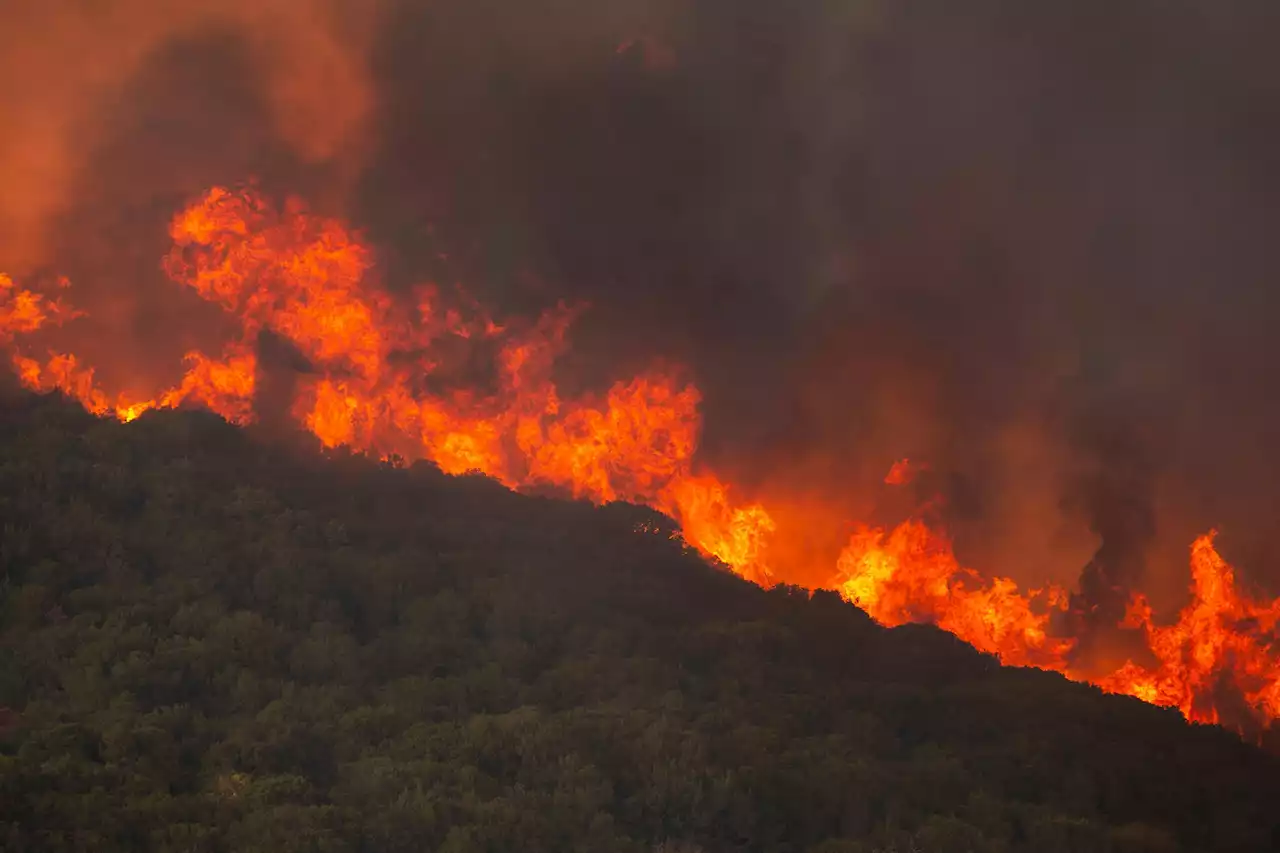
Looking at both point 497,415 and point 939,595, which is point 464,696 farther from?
point 939,595

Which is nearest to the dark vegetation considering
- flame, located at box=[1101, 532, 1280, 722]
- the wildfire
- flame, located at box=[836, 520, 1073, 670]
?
the wildfire

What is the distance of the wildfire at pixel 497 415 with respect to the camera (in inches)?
1677

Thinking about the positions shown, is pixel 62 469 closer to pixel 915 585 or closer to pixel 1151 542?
pixel 915 585

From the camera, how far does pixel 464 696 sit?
97.6ft

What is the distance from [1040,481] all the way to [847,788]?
25.5m

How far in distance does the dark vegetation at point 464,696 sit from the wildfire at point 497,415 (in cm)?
397

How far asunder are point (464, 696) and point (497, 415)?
17758mm

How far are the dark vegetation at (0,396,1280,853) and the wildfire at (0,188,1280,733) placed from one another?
13.0 ft

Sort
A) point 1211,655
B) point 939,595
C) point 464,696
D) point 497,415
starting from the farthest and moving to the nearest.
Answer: point 497,415 → point 939,595 → point 1211,655 → point 464,696

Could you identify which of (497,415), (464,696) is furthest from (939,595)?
(464,696)

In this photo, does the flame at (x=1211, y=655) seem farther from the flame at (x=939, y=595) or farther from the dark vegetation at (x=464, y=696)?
the dark vegetation at (x=464, y=696)

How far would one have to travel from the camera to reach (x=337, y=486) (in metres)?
39.1

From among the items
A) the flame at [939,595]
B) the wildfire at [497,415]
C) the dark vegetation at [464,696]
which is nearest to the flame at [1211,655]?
the wildfire at [497,415]

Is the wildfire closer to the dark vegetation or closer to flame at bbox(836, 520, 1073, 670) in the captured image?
flame at bbox(836, 520, 1073, 670)
